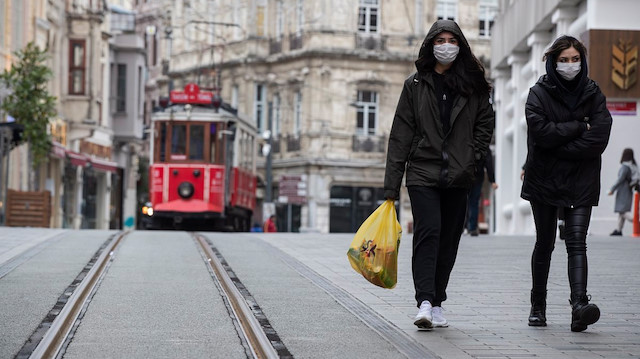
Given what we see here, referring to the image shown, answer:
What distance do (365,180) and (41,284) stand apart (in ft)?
164

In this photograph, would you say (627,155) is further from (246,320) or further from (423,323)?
(423,323)

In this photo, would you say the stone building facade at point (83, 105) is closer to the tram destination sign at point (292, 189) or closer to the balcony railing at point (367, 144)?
the tram destination sign at point (292, 189)

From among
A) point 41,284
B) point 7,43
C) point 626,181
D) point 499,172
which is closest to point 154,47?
point 7,43

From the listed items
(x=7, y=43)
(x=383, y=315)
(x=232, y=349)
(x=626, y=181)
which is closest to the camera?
(x=232, y=349)

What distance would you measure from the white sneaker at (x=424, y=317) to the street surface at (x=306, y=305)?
0.24ft

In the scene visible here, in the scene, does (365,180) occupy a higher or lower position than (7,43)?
lower

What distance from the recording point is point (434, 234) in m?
9.88

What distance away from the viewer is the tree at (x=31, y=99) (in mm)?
38000

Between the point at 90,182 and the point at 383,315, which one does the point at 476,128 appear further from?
the point at 90,182

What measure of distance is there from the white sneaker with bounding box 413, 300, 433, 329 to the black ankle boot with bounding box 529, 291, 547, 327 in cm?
87

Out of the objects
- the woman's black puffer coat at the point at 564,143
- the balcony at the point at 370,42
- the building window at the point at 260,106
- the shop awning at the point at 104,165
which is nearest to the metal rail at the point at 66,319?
the woman's black puffer coat at the point at 564,143

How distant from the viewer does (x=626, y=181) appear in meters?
25.8

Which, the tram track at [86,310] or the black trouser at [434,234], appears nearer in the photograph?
the tram track at [86,310]

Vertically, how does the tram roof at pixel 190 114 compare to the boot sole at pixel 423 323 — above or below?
above
